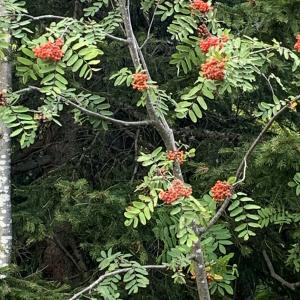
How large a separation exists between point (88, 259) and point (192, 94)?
106 inches

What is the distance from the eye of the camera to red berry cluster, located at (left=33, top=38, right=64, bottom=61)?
238 centimetres

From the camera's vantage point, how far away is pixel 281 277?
4.97m

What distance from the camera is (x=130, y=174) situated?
15.8 feet

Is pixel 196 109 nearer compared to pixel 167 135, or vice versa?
pixel 196 109

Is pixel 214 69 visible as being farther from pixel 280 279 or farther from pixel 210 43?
pixel 280 279

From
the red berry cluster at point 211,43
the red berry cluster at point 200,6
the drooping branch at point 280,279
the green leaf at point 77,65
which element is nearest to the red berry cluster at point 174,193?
the red berry cluster at point 211,43

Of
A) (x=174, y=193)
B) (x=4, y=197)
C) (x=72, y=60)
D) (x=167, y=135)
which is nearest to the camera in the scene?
(x=174, y=193)

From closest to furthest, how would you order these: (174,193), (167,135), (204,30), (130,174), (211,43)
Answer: (174,193) < (211,43) < (204,30) < (167,135) < (130,174)

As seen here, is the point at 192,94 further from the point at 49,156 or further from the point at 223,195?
the point at 49,156

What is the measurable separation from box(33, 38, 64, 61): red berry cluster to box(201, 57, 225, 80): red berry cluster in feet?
1.92

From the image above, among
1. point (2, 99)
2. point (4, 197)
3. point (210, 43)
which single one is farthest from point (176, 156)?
point (4, 197)

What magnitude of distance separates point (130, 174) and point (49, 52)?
8.22 ft

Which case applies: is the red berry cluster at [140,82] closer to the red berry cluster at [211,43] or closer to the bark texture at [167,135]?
the bark texture at [167,135]

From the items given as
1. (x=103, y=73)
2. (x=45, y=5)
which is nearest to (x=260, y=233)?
(x=103, y=73)
